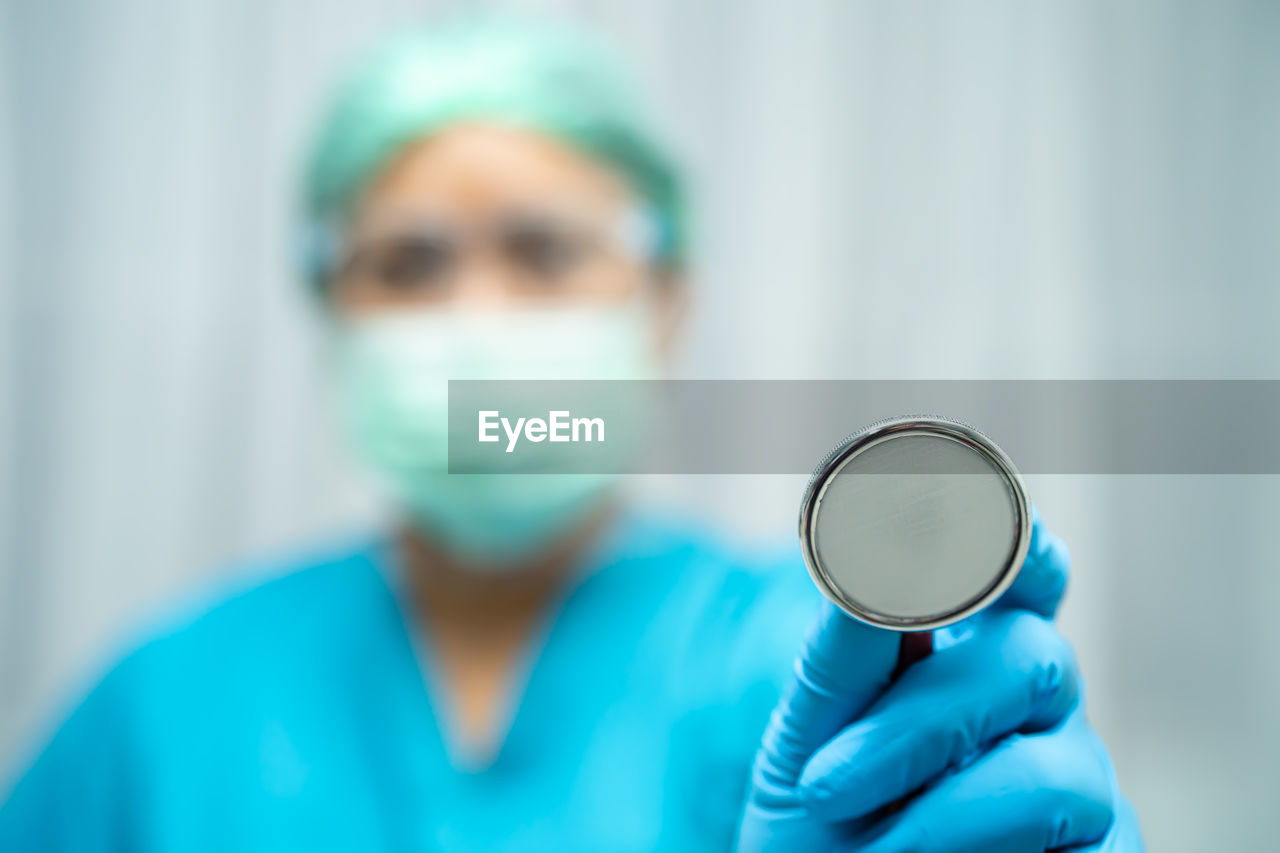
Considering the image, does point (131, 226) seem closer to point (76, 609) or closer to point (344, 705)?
point (76, 609)

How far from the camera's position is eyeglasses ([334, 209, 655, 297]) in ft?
3.15

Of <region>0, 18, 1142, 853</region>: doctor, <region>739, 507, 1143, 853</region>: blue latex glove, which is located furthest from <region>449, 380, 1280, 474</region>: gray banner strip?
<region>739, 507, 1143, 853</region>: blue latex glove

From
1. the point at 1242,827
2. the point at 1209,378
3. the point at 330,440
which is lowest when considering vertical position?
the point at 1242,827

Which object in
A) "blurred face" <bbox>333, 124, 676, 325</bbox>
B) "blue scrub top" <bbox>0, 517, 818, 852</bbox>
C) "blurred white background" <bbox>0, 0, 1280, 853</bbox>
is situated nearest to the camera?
"blue scrub top" <bbox>0, 517, 818, 852</bbox>

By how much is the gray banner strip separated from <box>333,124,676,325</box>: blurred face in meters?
0.40

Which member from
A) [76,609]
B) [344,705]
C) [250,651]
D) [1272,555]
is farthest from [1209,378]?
[76,609]

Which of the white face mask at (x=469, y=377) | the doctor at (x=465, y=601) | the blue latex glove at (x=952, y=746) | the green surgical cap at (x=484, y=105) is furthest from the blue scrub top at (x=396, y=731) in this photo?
the green surgical cap at (x=484, y=105)

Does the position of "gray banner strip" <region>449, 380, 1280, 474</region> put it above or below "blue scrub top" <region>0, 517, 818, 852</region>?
above

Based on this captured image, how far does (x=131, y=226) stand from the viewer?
152cm

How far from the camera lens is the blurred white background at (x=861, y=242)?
137 centimetres

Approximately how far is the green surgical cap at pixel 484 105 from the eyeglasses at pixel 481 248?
0.22ft

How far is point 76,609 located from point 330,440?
0.60 metres

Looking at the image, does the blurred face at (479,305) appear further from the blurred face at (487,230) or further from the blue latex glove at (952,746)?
the blue latex glove at (952,746)

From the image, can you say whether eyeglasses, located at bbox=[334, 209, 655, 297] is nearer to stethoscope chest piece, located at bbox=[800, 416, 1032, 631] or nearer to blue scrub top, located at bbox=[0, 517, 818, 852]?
blue scrub top, located at bbox=[0, 517, 818, 852]
